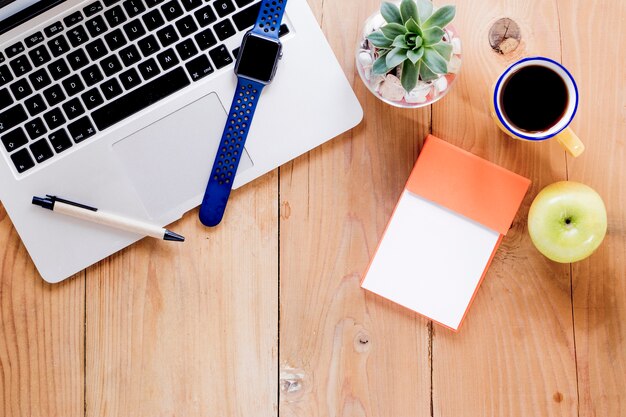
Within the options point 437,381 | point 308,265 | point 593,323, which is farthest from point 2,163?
point 593,323

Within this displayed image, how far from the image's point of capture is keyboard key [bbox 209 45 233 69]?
647 millimetres

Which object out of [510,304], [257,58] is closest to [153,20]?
[257,58]

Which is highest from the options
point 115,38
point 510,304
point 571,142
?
point 115,38

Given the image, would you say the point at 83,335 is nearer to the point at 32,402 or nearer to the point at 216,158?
the point at 32,402

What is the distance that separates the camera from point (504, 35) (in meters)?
0.71

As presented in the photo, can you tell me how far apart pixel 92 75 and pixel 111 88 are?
0.02 m

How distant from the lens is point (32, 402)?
722mm

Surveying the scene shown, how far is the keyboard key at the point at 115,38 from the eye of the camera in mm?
642

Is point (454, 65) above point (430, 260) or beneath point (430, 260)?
above

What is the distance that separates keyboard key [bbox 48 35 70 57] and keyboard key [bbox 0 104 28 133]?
0.07 m

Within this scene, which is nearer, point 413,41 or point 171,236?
point 413,41

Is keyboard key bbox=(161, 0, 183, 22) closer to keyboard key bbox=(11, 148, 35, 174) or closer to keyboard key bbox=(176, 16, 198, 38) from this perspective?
keyboard key bbox=(176, 16, 198, 38)

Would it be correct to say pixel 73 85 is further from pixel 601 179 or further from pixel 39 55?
pixel 601 179

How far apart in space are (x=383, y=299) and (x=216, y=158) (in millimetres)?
275
